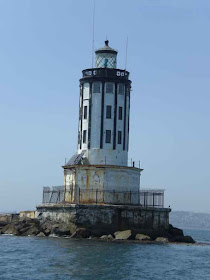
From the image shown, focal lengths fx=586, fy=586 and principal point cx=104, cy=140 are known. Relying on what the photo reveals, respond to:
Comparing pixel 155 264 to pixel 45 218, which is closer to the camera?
pixel 155 264

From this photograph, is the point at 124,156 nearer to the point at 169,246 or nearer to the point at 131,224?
the point at 131,224

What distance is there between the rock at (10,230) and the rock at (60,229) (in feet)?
15.9

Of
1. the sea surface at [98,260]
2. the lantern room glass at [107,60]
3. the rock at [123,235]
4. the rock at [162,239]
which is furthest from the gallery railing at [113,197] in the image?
the lantern room glass at [107,60]

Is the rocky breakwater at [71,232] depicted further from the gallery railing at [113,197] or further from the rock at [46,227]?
the gallery railing at [113,197]

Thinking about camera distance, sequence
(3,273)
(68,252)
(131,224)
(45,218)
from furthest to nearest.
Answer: (45,218) → (131,224) → (68,252) → (3,273)

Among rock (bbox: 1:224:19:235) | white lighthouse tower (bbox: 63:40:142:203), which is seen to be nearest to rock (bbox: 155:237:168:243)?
white lighthouse tower (bbox: 63:40:142:203)

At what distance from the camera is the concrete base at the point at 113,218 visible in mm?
45156

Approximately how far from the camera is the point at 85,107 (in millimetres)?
51156

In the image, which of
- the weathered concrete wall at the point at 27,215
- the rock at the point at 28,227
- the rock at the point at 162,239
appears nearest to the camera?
the rock at the point at 162,239

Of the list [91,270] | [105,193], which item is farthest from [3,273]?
[105,193]

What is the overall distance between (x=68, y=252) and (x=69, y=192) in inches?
551

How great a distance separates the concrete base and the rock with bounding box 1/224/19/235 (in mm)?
4646

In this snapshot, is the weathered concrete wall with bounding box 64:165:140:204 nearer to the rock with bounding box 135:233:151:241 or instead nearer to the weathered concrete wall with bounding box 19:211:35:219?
the rock with bounding box 135:233:151:241

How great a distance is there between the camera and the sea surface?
29375mm
